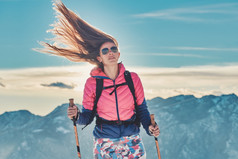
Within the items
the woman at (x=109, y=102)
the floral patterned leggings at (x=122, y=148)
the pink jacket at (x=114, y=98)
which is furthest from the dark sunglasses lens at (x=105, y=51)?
the floral patterned leggings at (x=122, y=148)

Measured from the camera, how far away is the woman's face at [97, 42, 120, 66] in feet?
23.6

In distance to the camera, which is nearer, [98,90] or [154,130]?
[154,130]

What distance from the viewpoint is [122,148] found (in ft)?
21.8

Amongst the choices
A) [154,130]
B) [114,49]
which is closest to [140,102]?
[154,130]

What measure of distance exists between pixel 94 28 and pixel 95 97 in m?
1.64

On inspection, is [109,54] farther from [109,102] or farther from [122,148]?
[122,148]

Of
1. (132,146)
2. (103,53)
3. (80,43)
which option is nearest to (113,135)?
(132,146)

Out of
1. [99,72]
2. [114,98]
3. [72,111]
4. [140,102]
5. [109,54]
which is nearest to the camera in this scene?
[72,111]

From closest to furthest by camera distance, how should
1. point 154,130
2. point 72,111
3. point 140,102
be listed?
point 154,130
point 72,111
point 140,102

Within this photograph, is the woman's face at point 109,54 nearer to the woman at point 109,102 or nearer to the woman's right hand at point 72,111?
the woman at point 109,102

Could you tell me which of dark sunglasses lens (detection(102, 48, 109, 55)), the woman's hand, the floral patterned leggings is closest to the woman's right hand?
the floral patterned leggings

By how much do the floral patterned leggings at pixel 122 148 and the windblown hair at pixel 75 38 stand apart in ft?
5.88

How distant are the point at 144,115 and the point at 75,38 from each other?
2.33 m

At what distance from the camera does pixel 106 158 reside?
6625 millimetres
